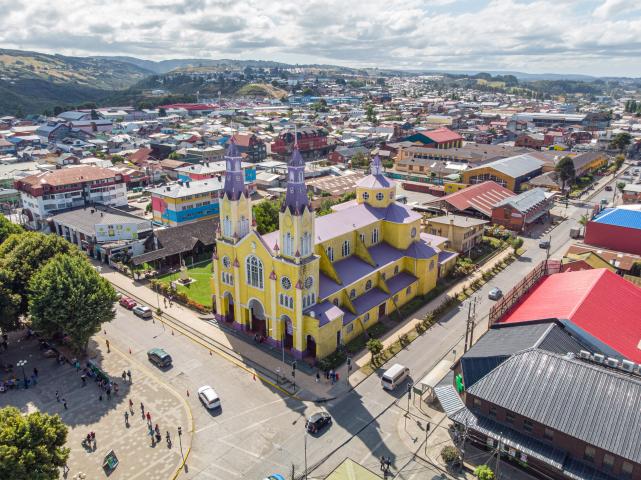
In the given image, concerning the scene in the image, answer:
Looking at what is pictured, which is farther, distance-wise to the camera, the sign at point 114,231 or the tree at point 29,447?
the sign at point 114,231

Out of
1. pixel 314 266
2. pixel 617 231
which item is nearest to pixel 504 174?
pixel 617 231

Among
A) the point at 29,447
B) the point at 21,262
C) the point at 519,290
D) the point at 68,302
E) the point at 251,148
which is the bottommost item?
the point at 519,290

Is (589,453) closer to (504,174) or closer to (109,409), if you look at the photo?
(109,409)

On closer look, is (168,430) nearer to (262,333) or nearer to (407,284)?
(262,333)

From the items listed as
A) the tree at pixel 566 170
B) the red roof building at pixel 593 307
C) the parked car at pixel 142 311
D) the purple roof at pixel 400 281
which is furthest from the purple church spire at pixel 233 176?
the tree at pixel 566 170

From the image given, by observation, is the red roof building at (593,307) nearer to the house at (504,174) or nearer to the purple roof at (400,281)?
the purple roof at (400,281)

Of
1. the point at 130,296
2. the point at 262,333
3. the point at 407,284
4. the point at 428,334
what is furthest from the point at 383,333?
the point at 130,296
